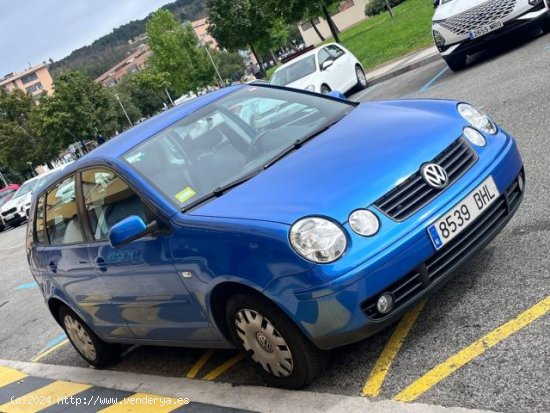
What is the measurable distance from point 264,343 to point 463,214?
1293mm

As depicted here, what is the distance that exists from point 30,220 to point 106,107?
2338 inches

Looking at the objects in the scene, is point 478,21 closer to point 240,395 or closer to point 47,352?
point 47,352

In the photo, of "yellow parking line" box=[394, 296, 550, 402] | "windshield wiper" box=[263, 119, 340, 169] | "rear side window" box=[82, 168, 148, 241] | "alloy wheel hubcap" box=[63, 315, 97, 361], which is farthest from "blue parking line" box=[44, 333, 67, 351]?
"yellow parking line" box=[394, 296, 550, 402]

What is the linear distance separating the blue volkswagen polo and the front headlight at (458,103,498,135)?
0.05 feet

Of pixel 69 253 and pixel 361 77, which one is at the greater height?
pixel 69 253

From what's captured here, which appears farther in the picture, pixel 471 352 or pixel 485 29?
pixel 485 29

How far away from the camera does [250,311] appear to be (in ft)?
11.8

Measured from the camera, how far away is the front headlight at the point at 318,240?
3.21 metres

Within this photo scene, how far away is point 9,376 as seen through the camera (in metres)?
6.65

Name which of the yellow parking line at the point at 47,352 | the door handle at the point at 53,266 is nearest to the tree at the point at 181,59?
the yellow parking line at the point at 47,352

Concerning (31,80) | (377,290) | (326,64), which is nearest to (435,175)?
(377,290)

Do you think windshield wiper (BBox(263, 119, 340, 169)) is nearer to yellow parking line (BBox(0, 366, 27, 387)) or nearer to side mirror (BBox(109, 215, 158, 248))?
side mirror (BBox(109, 215, 158, 248))

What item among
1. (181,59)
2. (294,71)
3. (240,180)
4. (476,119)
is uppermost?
(181,59)

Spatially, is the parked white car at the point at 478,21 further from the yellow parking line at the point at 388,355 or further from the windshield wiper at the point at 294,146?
the yellow parking line at the point at 388,355
